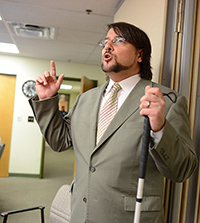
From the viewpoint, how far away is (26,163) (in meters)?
5.75

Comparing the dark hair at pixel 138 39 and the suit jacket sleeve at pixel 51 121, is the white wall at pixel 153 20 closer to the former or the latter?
the dark hair at pixel 138 39

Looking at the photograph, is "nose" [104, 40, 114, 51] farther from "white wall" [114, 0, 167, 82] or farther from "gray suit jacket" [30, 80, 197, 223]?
"white wall" [114, 0, 167, 82]

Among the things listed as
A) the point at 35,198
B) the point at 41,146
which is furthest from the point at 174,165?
the point at 41,146

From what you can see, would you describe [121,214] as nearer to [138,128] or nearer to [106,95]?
[138,128]

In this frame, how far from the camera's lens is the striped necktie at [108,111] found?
4.17 feet

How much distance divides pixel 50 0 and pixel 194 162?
2326 millimetres

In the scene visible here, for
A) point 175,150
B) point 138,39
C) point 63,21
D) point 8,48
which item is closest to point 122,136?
point 175,150

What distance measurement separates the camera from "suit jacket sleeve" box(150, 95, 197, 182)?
940 millimetres

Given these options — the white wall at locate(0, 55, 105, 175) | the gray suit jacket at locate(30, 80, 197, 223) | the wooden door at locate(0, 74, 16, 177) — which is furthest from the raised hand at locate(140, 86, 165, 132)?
Answer: the wooden door at locate(0, 74, 16, 177)

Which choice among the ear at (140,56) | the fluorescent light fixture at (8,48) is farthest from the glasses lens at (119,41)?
the fluorescent light fixture at (8,48)

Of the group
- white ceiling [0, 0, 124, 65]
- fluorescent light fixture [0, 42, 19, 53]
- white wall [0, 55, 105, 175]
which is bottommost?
white wall [0, 55, 105, 175]

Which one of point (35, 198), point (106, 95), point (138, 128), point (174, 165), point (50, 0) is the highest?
point (50, 0)

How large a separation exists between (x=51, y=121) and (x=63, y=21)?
2.25 metres

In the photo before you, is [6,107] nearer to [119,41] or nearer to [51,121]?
[51,121]
